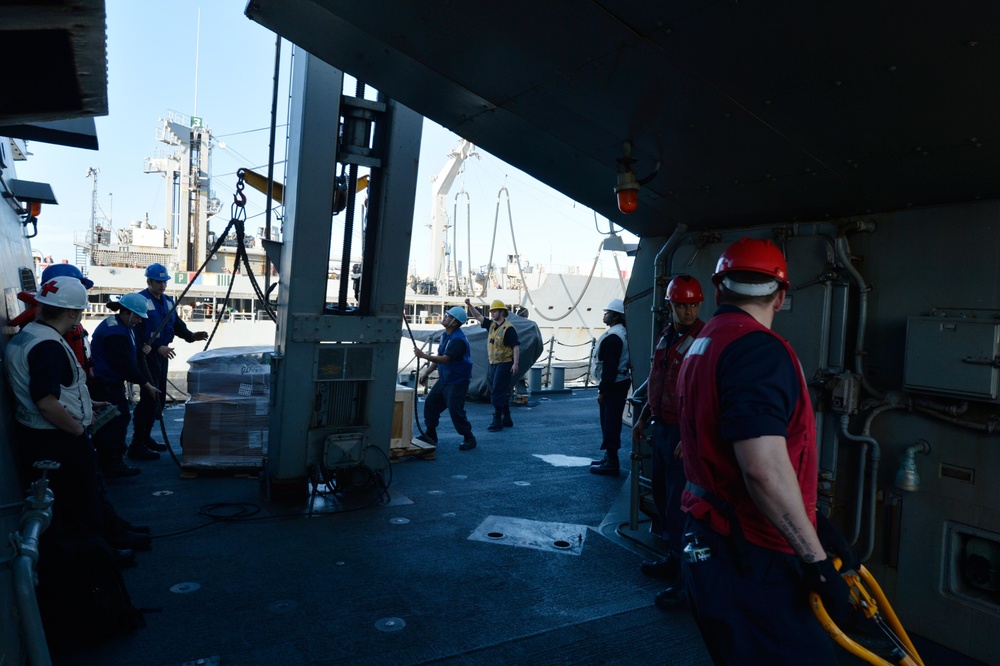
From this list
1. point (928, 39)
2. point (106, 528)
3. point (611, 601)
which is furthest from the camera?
point (106, 528)

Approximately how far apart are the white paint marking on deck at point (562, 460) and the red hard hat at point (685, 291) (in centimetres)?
350

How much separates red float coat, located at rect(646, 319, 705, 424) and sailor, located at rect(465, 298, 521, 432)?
4771 mm

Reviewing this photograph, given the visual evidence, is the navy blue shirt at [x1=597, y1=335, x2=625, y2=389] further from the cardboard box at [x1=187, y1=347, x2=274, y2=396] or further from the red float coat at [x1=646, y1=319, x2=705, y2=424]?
the cardboard box at [x1=187, y1=347, x2=274, y2=396]

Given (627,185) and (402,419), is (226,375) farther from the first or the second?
(627,185)

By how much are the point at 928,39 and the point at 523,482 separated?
4.92 meters

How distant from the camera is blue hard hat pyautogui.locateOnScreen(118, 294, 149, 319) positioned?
588cm

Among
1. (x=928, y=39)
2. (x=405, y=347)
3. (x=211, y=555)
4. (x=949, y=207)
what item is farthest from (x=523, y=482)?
(x=405, y=347)

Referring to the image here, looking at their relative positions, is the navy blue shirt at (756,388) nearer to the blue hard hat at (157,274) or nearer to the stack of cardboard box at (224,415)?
the stack of cardboard box at (224,415)

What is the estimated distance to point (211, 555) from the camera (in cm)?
417

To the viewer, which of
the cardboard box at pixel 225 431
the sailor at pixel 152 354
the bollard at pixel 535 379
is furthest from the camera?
the bollard at pixel 535 379

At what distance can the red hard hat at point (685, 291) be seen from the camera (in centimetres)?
399

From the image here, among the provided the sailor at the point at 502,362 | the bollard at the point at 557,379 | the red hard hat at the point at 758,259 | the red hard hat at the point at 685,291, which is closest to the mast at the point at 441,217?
the bollard at the point at 557,379

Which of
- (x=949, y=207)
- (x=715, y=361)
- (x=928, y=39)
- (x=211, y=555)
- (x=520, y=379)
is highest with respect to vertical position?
(x=928, y=39)

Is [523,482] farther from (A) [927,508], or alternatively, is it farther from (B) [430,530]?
(A) [927,508]
